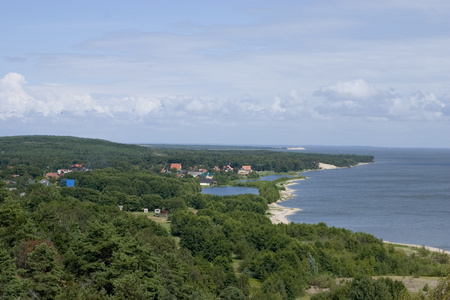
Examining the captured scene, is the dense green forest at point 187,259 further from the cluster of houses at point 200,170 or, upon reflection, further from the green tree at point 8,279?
the cluster of houses at point 200,170

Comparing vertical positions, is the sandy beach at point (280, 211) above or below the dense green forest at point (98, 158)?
below

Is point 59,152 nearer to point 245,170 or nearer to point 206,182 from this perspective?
point 245,170

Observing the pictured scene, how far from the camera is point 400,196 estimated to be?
65625 mm

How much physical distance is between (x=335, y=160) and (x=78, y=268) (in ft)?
426

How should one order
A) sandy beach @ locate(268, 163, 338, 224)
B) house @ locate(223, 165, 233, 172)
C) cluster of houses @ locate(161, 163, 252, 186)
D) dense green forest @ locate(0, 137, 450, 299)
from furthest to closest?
house @ locate(223, 165, 233, 172) < cluster of houses @ locate(161, 163, 252, 186) < sandy beach @ locate(268, 163, 338, 224) < dense green forest @ locate(0, 137, 450, 299)

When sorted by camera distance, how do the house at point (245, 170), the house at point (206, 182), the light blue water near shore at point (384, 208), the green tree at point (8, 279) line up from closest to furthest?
1. the green tree at point (8, 279)
2. the light blue water near shore at point (384, 208)
3. the house at point (206, 182)
4. the house at point (245, 170)

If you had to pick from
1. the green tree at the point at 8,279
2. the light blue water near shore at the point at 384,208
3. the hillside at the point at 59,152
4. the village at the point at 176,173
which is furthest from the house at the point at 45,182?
the green tree at the point at 8,279

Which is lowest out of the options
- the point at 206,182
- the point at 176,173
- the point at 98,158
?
the point at 206,182

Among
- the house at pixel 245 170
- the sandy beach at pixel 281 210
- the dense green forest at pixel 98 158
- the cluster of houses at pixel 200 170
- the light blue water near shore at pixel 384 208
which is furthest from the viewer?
the house at pixel 245 170

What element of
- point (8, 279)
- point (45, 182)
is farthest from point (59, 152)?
point (8, 279)

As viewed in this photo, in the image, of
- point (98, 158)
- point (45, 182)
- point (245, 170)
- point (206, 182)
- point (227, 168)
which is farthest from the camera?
point (98, 158)

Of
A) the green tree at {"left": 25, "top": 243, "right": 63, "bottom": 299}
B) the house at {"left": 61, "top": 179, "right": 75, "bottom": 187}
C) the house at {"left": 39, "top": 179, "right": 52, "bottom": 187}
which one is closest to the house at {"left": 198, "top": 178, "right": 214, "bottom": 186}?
the house at {"left": 61, "top": 179, "right": 75, "bottom": 187}

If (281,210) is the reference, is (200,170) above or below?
above

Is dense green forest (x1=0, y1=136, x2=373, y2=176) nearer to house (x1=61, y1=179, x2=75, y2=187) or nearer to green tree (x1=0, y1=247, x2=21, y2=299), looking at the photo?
house (x1=61, y1=179, x2=75, y2=187)
